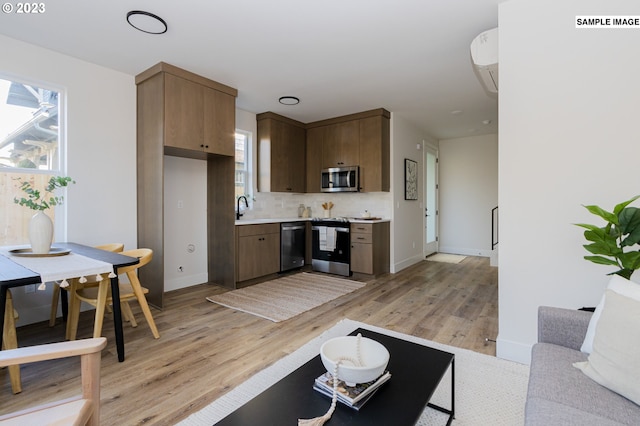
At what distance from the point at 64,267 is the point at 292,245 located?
3.36 meters

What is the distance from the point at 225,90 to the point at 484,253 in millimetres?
6103

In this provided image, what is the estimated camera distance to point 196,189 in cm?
431

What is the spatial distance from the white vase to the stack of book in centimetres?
247

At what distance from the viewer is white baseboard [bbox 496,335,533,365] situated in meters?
2.18

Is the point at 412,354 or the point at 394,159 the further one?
the point at 394,159

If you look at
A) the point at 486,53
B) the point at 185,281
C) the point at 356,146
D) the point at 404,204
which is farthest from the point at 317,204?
the point at 486,53

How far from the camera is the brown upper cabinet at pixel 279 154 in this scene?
502cm

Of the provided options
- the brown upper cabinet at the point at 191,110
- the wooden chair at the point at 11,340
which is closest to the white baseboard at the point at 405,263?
the brown upper cabinet at the point at 191,110

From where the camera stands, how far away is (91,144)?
3.25 meters

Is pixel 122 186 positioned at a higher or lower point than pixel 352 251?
higher

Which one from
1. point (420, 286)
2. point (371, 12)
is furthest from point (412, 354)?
point (420, 286)

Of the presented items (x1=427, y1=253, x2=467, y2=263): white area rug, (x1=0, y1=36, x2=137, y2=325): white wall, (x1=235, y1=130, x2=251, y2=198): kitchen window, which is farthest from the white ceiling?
(x1=427, y1=253, x2=467, y2=263): white area rug

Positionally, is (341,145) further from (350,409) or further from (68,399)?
(68,399)

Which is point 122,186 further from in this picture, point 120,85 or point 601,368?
point 601,368
